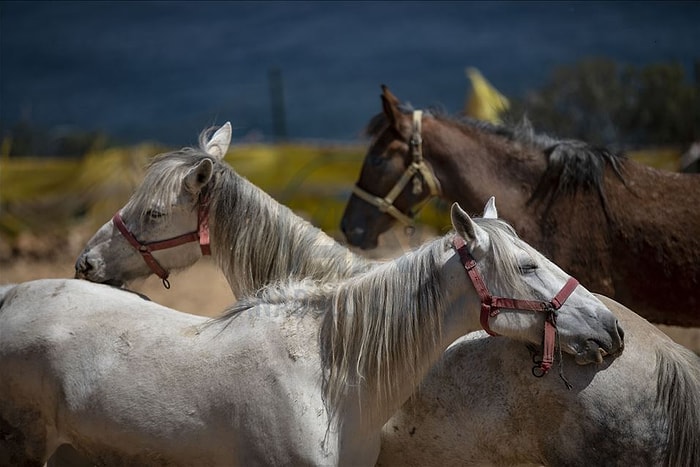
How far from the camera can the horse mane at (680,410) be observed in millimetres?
2727

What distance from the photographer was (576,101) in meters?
13.9

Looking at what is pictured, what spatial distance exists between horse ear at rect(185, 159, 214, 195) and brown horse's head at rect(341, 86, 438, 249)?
1612 mm

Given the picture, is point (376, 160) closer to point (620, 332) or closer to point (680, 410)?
point (620, 332)

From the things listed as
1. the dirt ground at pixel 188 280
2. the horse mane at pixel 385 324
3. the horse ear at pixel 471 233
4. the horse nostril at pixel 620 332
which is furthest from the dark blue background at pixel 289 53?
the horse nostril at pixel 620 332

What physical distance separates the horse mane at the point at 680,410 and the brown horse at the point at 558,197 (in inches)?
61.9

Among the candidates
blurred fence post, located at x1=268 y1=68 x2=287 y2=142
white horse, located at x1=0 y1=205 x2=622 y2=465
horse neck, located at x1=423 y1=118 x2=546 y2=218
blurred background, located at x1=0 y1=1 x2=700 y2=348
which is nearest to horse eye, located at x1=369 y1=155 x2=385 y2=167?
horse neck, located at x1=423 y1=118 x2=546 y2=218

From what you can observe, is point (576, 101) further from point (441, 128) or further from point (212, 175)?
point (212, 175)

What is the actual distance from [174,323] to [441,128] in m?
2.30

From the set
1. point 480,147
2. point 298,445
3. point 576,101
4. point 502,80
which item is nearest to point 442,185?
point 480,147

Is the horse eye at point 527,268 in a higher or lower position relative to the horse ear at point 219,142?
lower

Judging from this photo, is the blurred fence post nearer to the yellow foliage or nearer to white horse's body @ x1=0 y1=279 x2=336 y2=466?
the yellow foliage

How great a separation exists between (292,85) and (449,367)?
78.1ft

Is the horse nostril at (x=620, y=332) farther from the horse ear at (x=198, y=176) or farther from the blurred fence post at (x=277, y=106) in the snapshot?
the blurred fence post at (x=277, y=106)

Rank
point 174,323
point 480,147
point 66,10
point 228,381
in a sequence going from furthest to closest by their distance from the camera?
1. point 66,10
2. point 480,147
3. point 174,323
4. point 228,381
